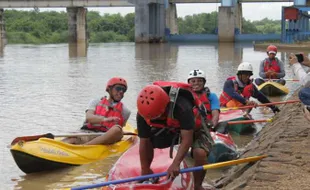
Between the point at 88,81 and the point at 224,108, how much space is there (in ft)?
32.2

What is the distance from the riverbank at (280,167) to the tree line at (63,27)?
69.8 meters

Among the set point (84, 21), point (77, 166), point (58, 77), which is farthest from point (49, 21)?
point (77, 166)

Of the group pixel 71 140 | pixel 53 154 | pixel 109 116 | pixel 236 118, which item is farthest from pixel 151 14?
pixel 53 154

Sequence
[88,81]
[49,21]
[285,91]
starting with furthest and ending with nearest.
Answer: [49,21], [88,81], [285,91]

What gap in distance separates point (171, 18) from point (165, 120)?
59.8 meters

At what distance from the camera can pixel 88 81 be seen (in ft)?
63.0

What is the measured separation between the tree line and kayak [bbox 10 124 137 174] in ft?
225

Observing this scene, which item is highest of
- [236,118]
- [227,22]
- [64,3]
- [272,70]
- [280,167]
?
[64,3]

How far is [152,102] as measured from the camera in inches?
190

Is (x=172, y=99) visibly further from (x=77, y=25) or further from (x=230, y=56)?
(x=77, y=25)

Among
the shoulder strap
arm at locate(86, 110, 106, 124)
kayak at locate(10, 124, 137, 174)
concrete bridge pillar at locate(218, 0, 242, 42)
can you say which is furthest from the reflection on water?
concrete bridge pillar at locate(218, 0, 242, 42)

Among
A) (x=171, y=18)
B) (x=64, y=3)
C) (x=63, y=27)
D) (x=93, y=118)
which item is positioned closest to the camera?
(x=93, y=118)

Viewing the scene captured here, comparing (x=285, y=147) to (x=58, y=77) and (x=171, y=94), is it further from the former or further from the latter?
(x=58, y=77)

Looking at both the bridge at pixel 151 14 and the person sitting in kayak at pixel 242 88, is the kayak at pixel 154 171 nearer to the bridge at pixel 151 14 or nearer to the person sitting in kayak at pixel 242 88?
the person sitting in kayak at pixel 242 88
